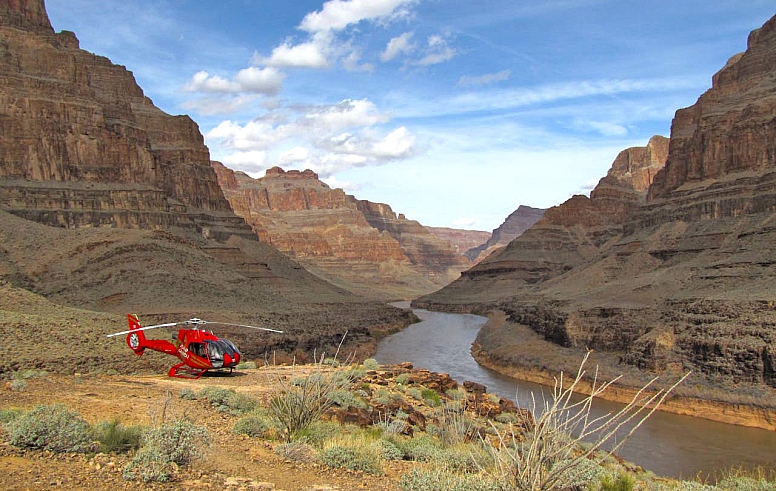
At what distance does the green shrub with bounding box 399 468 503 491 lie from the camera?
10.9 meters

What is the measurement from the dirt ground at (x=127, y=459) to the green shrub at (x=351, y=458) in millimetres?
171

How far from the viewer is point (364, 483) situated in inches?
514

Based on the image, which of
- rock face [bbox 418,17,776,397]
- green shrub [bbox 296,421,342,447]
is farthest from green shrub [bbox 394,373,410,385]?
rock face [bbox 418,17,776,397]

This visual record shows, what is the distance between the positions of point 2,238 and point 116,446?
55134 mm

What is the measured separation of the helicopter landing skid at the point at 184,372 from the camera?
24.0 m

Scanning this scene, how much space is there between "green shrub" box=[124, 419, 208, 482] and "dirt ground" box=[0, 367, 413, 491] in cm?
18

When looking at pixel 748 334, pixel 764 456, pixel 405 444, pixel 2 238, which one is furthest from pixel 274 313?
pixel 405 444

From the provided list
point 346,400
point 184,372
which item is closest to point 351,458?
point 346,400

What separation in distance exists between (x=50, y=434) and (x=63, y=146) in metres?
70.1

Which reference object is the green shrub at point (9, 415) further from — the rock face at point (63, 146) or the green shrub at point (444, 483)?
the rock face at point (63, 146)

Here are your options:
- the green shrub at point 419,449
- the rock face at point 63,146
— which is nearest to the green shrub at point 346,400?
the green shrub at point 419,449

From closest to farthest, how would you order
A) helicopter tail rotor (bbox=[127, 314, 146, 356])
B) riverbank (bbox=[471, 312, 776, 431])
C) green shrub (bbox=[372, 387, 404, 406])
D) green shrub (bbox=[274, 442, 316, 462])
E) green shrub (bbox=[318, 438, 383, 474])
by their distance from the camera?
green shrub (bbox=[318, 438, 383, 474]), green shrub (bbox=[274, 442, 316, 462]), green shrub (bbox=[372, 387, 404, 406]), helicopter tail rotor (bbox=[127, 314, 146, 356]), riverbank (bbox=[471, 312, 776, 431])

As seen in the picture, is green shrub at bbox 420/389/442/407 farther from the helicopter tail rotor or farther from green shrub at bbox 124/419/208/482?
green shrub at bbox 124/419/208/482

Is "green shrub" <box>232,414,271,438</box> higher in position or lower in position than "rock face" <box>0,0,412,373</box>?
lower
